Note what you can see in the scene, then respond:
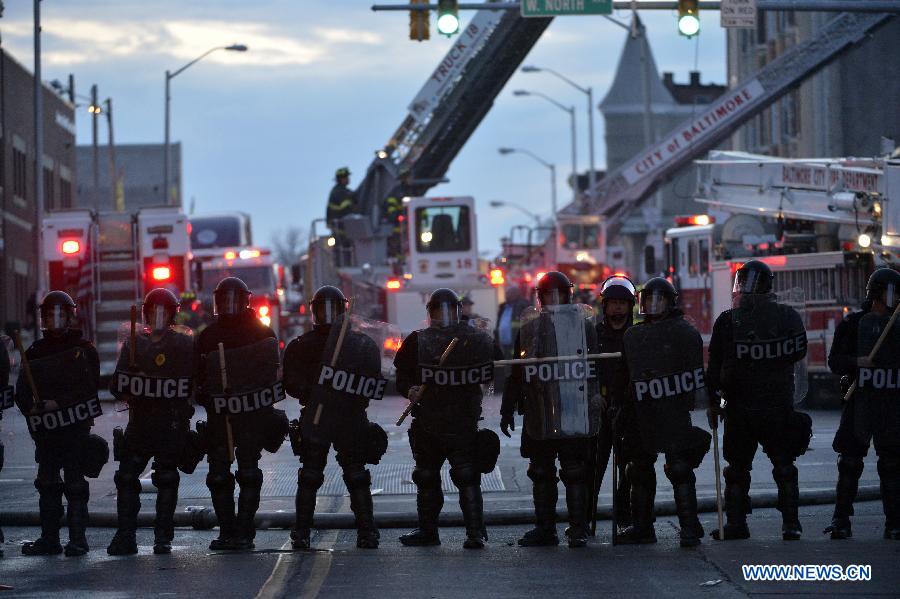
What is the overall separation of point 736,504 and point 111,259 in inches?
836

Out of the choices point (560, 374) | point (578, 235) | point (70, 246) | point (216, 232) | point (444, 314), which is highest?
point (216, 232)

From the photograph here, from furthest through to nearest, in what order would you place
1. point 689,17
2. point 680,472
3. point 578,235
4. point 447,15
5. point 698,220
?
point 578,235
point 698,220
point 447,15
point 689,17
point 680,472

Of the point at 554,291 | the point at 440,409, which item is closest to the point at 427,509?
the point at 440,409

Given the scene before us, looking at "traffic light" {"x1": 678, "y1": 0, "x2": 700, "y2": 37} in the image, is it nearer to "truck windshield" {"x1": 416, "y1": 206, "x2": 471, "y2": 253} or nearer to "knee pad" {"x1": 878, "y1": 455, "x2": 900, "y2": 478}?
"truck windshield" {"x1": 416, "y1": 206, "x2": 471, "y2": 253}

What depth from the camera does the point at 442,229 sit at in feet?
108

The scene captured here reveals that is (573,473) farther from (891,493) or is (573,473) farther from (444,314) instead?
(891,493)

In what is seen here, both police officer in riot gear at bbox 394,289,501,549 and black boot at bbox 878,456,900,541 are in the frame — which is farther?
police officer in riot gear at bbox 394,289,501,549

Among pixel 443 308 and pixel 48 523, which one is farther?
pixel 443 308

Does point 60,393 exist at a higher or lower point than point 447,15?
lower

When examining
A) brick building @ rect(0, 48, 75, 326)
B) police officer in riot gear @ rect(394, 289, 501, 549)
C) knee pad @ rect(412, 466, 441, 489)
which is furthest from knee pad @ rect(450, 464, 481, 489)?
brick building @ rect(0, 48, 75, 326)

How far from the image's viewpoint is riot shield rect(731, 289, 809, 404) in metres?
11.6

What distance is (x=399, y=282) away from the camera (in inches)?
1246

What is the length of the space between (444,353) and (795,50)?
26.2m

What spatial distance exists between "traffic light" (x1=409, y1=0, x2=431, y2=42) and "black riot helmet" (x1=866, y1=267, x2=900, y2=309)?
1178cm
